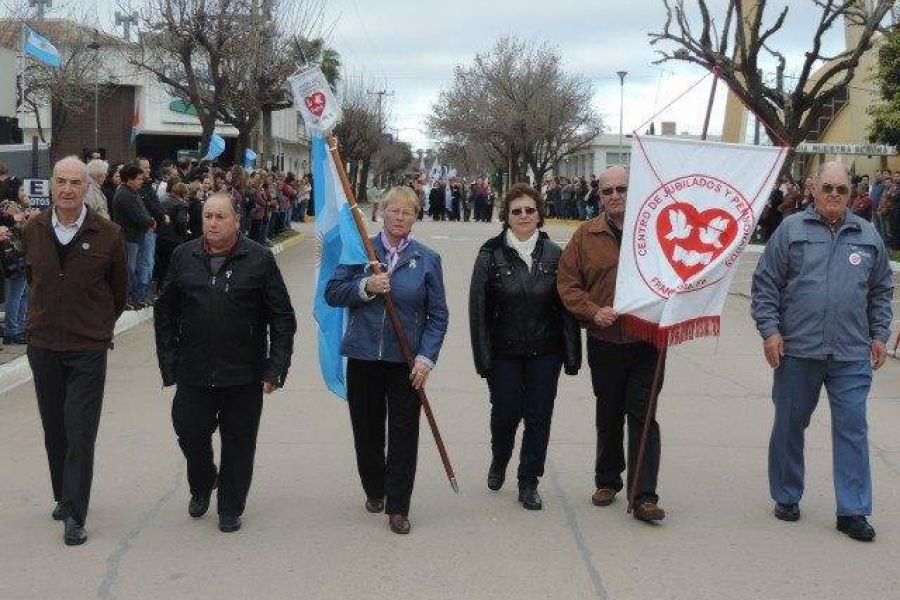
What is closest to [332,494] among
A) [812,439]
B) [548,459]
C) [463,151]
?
[548,459]

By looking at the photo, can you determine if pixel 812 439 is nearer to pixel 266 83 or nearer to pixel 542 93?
pixel 266 83

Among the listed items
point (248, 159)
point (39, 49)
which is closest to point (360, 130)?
point (248, 159)

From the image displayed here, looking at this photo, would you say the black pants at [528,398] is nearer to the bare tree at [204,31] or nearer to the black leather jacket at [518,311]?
the black leather jacket at [518,311]

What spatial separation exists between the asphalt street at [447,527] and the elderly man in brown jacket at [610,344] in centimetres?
30

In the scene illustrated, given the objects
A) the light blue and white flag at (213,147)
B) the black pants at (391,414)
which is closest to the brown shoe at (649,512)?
the black pants at (391,414)

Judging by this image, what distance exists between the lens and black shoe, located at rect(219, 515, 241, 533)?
5.75 metres

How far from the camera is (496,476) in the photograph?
21.4ft

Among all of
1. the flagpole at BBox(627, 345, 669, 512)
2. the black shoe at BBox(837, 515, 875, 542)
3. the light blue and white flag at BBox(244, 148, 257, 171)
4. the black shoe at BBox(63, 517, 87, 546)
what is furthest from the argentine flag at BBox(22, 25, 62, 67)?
the black shoe at BBox(837, 515, 875, 542)

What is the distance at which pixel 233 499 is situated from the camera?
5.77 metres

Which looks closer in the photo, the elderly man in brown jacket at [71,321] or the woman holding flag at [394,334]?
the elderly man in brown jacket at [71,321]

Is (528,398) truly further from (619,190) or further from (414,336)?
(619,190)

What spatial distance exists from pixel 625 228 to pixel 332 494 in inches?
84.8

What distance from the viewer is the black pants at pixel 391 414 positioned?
5805 millimetres

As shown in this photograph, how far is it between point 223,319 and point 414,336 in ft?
3.05
